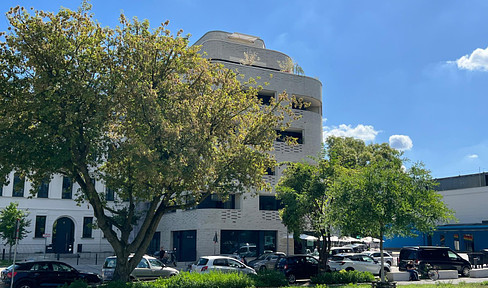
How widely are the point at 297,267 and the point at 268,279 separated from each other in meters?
5.69

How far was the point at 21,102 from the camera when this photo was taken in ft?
53.7

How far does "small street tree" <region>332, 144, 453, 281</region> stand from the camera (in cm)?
1762

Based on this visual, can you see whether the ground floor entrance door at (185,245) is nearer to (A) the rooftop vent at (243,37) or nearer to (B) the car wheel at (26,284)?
(B) the car wheel at (26,284)

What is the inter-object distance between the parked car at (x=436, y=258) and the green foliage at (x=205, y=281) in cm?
1390

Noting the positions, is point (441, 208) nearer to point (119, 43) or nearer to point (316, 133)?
point (119, 43)

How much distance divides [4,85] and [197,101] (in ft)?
23.3

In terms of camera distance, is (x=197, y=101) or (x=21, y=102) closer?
(x=21, y=102)

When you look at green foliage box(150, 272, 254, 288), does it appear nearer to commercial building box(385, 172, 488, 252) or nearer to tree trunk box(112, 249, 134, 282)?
tree trunk box(112, 249, 134, 282)

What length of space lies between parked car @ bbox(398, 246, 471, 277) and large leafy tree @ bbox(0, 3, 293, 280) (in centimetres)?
1582

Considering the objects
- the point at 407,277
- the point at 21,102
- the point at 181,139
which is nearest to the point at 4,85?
the point at 21,102

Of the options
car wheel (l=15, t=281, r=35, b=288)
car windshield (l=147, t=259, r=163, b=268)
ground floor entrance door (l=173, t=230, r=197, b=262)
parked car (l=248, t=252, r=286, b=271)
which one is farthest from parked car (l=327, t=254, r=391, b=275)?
car wheel (l=15, t=281, r=35, b=288)

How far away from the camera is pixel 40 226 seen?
49375mm

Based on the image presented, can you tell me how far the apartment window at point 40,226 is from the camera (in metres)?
49.0

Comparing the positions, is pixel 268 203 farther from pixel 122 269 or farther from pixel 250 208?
pixel 122 269
